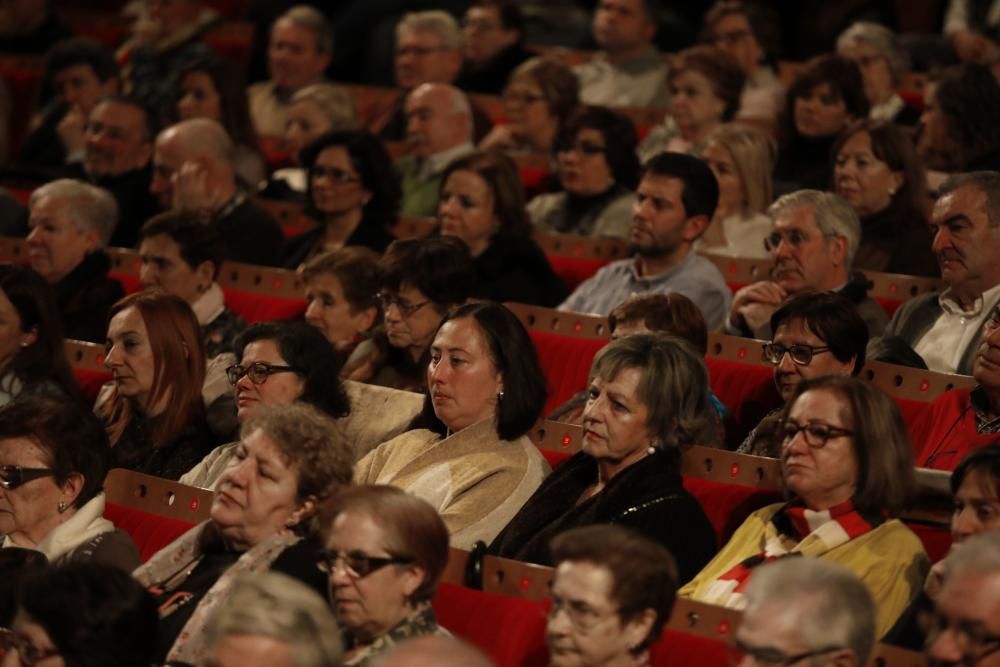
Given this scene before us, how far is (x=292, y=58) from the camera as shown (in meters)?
6.60

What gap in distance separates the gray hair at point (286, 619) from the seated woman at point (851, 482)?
27.9 inches

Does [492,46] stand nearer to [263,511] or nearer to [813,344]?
[813,344]

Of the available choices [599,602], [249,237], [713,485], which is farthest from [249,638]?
[249,237]

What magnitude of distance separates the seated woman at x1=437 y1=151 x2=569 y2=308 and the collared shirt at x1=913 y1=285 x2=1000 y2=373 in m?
1.06

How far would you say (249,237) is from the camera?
520 centimetres

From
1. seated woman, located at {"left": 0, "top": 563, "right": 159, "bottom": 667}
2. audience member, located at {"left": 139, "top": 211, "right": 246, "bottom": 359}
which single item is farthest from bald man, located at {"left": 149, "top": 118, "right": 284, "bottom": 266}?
seated woman, located at {"left": 0, "top": 563, "right": 159, "bottom": 667}

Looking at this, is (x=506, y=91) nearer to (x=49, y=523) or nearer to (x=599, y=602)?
(x=49, y=523)

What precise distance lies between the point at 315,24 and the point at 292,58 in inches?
5.6

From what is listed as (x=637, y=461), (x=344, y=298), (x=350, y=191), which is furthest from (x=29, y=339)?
(x=637, y=461)

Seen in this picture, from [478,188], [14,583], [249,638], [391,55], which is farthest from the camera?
[391,55]

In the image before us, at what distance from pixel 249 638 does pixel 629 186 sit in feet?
9.96

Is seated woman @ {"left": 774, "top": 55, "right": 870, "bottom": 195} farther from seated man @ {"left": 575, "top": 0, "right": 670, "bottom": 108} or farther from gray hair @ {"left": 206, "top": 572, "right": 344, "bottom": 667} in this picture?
gray hair @ {"left": 206, "top": 572, "right": 344, "bottom": 667}

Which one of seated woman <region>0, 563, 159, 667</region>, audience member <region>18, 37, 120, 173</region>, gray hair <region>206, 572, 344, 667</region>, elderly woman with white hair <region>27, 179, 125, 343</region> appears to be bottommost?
audience member <region>18, 37, 120, 173</region>

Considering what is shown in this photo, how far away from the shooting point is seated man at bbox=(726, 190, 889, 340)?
4098 millimetres
